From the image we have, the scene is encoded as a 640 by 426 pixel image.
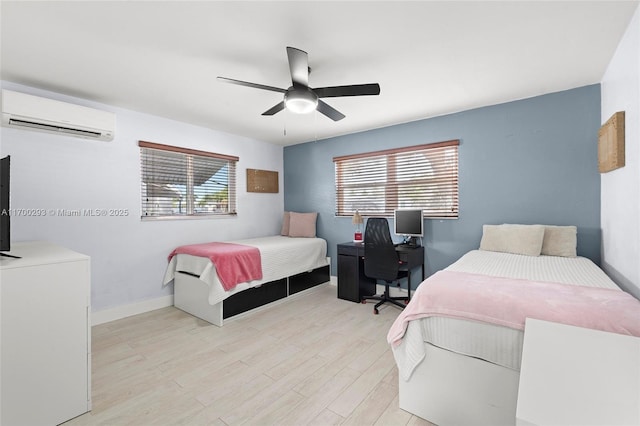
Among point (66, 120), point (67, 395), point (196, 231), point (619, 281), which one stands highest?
point (66, 120)

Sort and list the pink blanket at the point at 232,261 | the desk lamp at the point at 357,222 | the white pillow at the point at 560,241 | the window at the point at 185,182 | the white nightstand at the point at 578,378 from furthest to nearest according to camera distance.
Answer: the desk lamp at the point at 357,222
the window at the point at 185,182
the pink blanket at the point at 232,261
the white pillow at the point at 560,241
the white nightstand at the point at 578,378

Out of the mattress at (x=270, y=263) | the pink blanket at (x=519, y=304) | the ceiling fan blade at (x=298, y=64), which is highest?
the ceiling fan blade at (x=298, y=64)

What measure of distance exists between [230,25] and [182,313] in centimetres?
308

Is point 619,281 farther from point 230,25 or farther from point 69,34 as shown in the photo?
point 69,34

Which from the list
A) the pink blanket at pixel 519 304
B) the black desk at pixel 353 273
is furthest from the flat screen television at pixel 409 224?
the pink blanket at pixel 519 304

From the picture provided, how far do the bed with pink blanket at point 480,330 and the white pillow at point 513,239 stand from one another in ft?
2.93

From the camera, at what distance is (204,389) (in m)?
1.98

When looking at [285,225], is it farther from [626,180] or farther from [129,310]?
[626,180]

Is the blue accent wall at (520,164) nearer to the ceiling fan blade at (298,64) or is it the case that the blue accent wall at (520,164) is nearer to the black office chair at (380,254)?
the black office chair at (380,254)

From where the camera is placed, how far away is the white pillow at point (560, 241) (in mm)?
2660

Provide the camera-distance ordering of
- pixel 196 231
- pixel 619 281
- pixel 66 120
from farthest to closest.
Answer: pixel 196 231, pixel 66 120, pixel 619 281

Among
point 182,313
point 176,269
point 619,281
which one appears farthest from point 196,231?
point 619,281

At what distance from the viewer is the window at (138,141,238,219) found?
355 cm

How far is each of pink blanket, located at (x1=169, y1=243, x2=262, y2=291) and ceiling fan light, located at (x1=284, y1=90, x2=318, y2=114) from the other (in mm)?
1760
